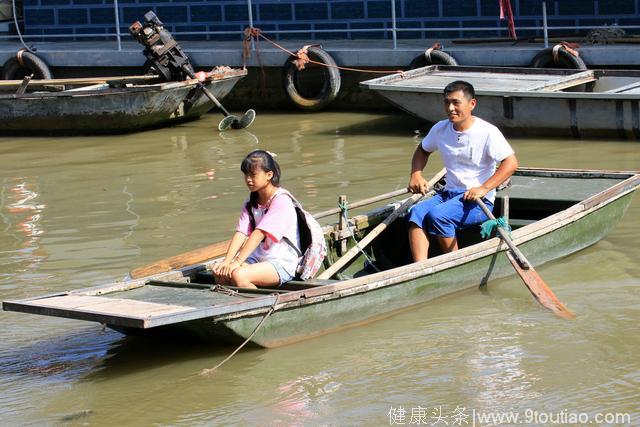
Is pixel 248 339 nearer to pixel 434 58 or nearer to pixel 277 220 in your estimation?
pixel 277 220

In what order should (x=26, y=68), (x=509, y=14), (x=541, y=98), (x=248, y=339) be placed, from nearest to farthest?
(x=248, y=339), (x=541, y=98), (x=509, y=14), (x=26, y=68)

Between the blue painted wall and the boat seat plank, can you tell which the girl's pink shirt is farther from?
the blue painted wall

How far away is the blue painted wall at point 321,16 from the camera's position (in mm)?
15562

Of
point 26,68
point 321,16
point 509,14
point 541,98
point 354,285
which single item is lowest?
point 354,285

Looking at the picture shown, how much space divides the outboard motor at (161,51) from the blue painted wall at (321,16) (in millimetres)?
1866

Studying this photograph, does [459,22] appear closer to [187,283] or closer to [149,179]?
[149,179]

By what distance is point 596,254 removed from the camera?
318 inches

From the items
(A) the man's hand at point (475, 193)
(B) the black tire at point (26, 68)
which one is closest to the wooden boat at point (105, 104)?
(B) the black tire at point (26, 68)

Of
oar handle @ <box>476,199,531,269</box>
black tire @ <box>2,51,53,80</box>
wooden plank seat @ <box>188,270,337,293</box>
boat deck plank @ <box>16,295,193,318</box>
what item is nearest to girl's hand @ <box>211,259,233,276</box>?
wooden plank seat @ <box>188,270,337,293</box>

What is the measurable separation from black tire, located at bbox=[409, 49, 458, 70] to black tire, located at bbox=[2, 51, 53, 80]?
523cm

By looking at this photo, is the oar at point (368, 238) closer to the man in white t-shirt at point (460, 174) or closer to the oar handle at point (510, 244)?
the man in white t-shirt at point (460, 174)

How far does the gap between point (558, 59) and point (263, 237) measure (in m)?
8.26

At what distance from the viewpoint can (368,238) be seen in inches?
287

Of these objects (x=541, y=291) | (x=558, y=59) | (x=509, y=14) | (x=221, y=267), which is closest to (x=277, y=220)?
(x=221, y=267)
